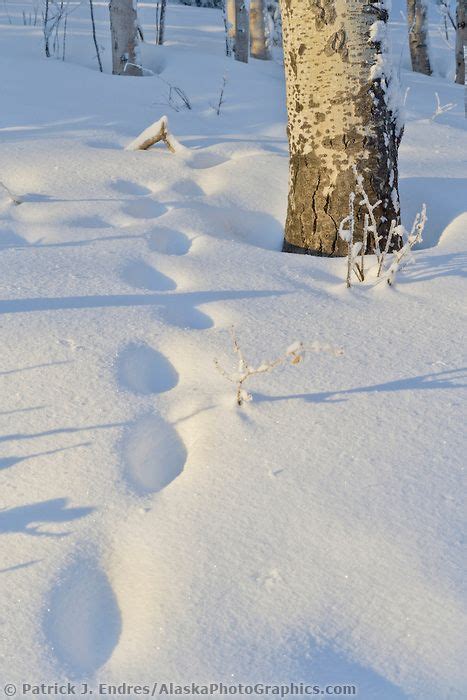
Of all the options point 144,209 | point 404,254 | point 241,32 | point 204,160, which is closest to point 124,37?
point 241,32

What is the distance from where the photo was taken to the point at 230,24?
29.7 feet

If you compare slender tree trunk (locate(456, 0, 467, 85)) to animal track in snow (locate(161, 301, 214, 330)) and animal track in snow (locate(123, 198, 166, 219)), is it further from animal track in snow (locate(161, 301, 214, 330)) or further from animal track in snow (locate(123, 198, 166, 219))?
animal track in snow (locate(161, 301, 214, 330))

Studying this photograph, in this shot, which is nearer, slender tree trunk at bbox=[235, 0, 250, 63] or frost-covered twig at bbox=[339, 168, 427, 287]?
frost-covered twig at bbox=[339, 168, 427, 287]

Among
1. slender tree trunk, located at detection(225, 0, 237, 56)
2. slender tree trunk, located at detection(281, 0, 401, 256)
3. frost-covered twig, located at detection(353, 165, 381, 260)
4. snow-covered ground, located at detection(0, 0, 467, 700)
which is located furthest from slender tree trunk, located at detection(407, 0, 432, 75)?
frost-covered twig, located at detection(353, 165, 381, 260)

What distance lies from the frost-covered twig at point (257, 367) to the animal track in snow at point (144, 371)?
0.14m

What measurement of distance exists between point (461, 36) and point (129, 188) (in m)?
6.76

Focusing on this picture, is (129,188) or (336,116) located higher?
(336,116)

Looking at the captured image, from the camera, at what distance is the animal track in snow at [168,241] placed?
2457 mm

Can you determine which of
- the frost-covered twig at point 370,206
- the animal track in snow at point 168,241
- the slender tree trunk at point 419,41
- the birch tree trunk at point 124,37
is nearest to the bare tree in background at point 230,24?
the slender tree trunk at point 419,41

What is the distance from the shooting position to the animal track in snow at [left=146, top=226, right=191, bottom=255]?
2457 mm

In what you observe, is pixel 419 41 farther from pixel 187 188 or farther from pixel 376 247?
pixel 376 247

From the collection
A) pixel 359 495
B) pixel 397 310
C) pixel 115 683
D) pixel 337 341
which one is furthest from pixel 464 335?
pixel 115 683

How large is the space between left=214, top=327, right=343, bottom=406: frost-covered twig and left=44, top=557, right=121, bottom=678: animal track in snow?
52 centimetres

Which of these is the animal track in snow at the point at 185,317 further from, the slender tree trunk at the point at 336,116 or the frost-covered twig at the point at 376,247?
the slender tree trunk at the point at 336,116
